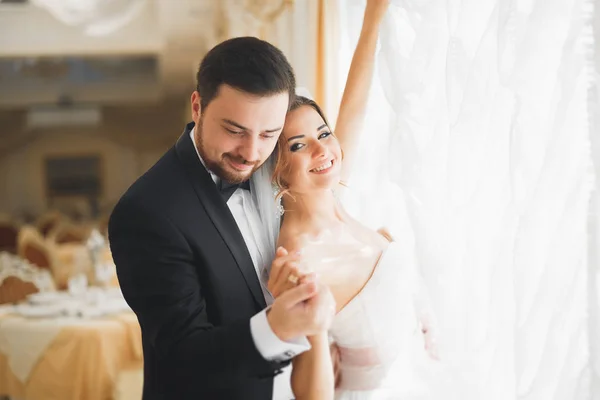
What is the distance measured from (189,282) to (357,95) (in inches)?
27.6

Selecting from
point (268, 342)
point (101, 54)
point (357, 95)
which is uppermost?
point (357, 95)

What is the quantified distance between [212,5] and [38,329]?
3.74 m

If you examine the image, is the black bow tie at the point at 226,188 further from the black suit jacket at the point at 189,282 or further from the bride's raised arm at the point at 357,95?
the bride's raised arm at the point at 357,95

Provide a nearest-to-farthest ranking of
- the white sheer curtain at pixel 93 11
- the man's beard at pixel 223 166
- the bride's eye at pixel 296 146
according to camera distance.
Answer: the man's beard at pixel 223 166 < the bride's eye at pixel 296 146 < the white sheer curtain at pixel 93 11

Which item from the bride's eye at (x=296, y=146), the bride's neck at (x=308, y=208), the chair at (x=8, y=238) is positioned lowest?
the chair at (x=8, y=238)

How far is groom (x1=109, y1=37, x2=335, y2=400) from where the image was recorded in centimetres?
142

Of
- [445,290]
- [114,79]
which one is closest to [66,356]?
[445,290]

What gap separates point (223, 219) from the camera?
154cm

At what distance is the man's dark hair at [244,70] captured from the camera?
144 centimetres

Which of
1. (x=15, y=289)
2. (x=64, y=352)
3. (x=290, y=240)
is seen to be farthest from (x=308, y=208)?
(x=15, y=289)

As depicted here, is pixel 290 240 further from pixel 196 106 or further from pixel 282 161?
pixel 196 106

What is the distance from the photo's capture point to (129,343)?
4734mm

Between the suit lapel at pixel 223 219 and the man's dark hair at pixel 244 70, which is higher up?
the man's dark hair at pixel 244 70

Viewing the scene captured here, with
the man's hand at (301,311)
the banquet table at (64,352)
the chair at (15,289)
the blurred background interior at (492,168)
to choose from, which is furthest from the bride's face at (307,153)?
the chair at (15,289)
